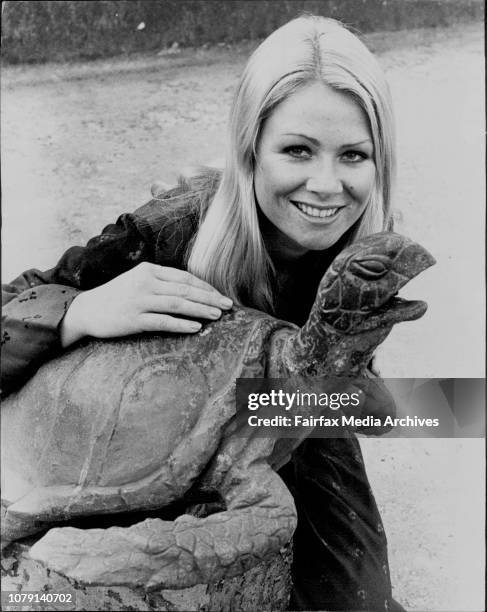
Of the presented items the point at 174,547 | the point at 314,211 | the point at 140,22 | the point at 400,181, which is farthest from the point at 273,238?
the point at 140,22

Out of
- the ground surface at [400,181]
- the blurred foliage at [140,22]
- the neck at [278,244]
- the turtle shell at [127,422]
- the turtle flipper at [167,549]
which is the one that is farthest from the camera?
the blurred foliage at [140,22]

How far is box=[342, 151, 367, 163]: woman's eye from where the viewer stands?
1.06 metres

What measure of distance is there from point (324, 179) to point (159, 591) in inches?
20.6

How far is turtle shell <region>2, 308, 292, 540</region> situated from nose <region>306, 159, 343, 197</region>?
173 millimetres

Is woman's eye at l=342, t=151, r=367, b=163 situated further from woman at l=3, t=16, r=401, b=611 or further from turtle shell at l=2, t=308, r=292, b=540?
turtle shell at l=2, t=308, r=292, b=540

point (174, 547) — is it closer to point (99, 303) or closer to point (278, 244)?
point (99, 303)

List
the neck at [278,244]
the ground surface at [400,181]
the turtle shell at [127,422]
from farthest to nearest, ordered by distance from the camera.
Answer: the ground surface at [400,181]
the neck at [278,244]
the turtle shell at [127,422]

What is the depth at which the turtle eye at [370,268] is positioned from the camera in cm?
90

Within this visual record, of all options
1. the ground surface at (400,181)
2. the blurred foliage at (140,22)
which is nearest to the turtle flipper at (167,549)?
the ground surface at (400,181)

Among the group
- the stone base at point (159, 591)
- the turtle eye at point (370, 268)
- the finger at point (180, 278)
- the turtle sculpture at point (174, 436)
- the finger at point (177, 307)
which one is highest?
the finger at point (180, 278)

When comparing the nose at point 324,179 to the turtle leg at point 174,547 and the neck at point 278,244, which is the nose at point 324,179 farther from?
the turtle leg at point 174,547

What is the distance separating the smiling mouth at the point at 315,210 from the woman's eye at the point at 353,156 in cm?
6

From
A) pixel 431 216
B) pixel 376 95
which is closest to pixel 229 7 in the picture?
pixel 431 216

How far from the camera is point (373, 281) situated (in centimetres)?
90
